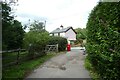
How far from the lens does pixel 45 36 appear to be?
23297 mm

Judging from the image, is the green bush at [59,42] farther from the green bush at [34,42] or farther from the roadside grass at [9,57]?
the roadside grass at [9,57]

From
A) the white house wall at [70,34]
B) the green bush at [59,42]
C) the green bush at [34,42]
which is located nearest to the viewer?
the green bush at [34,42]

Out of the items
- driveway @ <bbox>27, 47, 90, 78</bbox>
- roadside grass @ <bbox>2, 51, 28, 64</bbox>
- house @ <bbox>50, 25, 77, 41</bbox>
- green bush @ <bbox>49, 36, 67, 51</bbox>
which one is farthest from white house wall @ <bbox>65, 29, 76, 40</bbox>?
roadside grass @ <bbox>2, 51, 28, 64</bbox>

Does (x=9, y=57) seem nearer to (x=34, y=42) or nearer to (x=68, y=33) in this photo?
(x=34, y=42)

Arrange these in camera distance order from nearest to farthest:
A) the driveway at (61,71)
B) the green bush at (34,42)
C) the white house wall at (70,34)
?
the driveway at (61,71), the green bush at (34,42), the white house wall at (70,34)

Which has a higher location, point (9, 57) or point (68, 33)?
point (68, 33)

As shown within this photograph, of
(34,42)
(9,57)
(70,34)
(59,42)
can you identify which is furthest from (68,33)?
(9,57)

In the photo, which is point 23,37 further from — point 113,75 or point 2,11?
point 113,75

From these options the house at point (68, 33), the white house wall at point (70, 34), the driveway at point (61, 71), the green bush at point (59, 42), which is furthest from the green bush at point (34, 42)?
the white house wall at point (70, 34)

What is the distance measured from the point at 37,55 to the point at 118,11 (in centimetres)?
1574

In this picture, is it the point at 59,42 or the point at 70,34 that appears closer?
the point at 59,42

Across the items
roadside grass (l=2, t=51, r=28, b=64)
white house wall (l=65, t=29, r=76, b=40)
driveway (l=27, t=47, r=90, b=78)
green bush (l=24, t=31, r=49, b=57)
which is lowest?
driveway (l=27, t=47, r=90, b=78)

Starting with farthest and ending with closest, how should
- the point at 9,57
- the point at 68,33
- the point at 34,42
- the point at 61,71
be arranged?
the point at 68,33, the point at 34,42, the point at 9,57, the point at 61,71

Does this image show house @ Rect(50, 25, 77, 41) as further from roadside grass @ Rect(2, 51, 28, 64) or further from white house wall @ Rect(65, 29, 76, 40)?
roadside grass @ Rect(2, 51, 28, 64)
